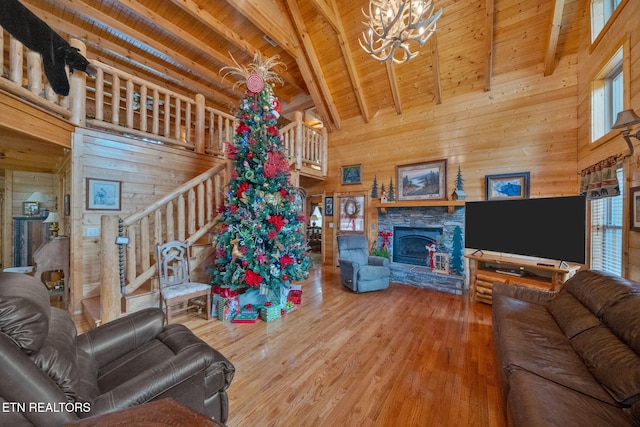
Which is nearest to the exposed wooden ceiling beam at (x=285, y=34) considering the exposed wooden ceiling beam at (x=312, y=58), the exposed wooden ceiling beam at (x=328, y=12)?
the exposed wooden ceiling beam at (x=312, y=58)

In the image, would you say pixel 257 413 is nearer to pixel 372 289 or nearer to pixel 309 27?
pixel 372 289

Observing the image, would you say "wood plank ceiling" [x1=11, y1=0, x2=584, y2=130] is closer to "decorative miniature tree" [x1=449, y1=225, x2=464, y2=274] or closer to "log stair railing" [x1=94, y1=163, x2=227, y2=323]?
"log stair railing" [x1=94, y1=163, x2=227, y2=323]

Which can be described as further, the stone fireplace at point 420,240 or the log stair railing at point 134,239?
the stone fireplace at point 420,240

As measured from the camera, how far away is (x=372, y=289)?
13.3 feet

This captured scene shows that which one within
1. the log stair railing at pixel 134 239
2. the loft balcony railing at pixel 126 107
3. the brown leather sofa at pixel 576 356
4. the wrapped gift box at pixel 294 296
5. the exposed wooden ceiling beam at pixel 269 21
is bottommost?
the wrapped gift box at pixel 294 296

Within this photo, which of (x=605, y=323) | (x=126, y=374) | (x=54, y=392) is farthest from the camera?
(x=605, y=323)

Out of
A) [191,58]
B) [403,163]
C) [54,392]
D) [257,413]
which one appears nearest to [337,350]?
[257,413]

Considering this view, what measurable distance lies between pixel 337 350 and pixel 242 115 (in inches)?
118

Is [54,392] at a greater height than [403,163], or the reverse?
[403,163]

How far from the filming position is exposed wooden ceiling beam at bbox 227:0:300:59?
3.82 m

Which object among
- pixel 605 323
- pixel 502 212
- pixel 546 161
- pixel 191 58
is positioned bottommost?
pixel 605 323

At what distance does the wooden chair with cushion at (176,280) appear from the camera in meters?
2.56

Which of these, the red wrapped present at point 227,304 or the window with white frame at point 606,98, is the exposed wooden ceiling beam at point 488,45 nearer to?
the window with white frame at point 606,98

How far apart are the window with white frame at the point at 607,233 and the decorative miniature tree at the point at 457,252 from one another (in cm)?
164
